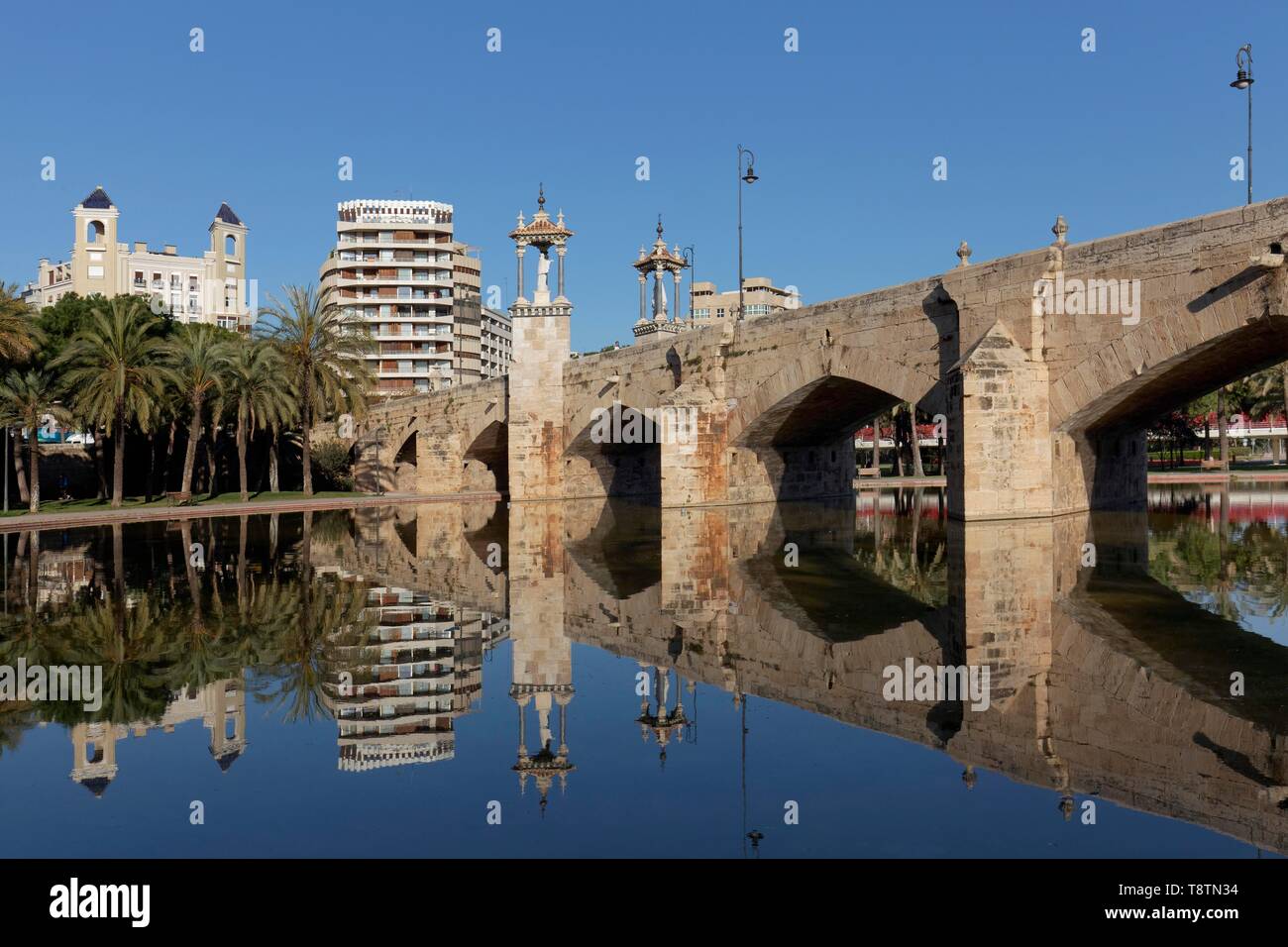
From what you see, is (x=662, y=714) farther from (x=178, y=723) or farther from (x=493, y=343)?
(x=493, y=343)

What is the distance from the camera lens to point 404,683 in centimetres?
824

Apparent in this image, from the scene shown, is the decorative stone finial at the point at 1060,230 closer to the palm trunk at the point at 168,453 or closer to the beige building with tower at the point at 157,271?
the palm trunk at the point at 168,453

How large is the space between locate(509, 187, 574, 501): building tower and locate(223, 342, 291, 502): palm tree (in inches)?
388

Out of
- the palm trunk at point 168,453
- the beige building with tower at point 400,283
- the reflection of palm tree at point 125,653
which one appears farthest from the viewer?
the beige building with tower at point 400,283

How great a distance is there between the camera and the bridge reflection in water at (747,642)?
606 cm

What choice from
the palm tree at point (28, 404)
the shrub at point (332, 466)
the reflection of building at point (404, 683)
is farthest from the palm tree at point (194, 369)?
the reflection of building at point (404, 683)

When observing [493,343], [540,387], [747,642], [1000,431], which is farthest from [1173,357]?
[493,343]

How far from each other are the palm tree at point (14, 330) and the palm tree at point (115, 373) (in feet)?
4.26

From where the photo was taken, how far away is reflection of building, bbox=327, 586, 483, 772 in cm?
650

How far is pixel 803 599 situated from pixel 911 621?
6.59 feet

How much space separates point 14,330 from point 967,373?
2984 centimetres

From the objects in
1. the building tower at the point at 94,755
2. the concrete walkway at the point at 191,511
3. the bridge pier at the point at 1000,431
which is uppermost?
the bridge pier at the point at 1000,431

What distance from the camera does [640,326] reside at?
1631 inches
